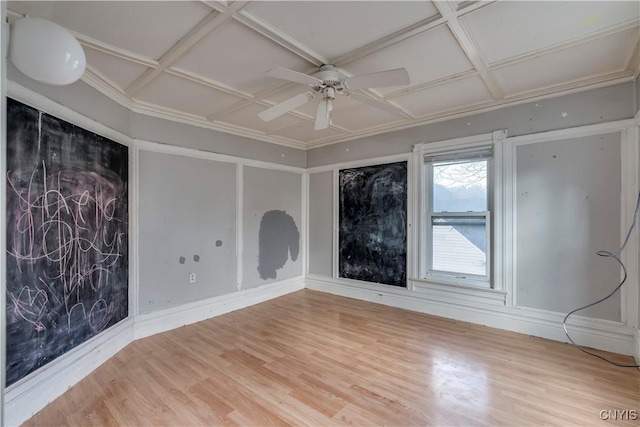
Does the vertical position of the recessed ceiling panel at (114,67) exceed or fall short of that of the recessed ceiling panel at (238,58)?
it falls short

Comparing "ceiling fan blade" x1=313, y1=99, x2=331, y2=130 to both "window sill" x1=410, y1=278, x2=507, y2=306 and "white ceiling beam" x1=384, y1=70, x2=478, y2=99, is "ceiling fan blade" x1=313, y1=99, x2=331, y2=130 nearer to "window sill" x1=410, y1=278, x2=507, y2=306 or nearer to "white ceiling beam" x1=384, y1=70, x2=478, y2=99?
"white ceiling beam" x1=384, y1=70, x2=478, y2=99

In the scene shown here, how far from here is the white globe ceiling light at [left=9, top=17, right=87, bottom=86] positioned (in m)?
1.38

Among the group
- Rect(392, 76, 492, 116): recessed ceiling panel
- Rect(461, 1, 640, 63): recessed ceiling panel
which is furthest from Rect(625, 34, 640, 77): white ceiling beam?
Rect(392, 76, 492, 116): recessed ceiling panel

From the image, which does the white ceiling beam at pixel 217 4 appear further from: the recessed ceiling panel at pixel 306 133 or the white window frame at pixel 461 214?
the white window frame at pixel 461 214

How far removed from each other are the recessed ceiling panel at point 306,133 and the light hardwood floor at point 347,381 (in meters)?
2.66

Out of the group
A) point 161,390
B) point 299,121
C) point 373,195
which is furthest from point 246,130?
point 161,390

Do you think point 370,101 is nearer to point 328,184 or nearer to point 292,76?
point 292,76

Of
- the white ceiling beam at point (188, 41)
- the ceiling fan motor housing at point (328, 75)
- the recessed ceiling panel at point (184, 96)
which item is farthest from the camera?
the recessed ceiling panel at point (184, 96)

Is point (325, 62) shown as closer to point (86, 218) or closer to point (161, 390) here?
point (86, 218)

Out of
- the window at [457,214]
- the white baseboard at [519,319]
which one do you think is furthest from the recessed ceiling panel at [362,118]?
the white baseboard at [519,319]

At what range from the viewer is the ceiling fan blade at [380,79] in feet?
6.58

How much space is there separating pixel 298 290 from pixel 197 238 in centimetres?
205

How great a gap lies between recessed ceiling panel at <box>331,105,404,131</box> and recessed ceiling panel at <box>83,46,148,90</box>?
2.05 m

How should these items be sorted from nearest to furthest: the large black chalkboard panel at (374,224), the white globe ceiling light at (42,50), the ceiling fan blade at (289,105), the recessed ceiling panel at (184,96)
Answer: the white globe ceiling light at (42,50)
the ceiling fan blade at (289,105)
the recessed ceiling panel at (184,96)
the large black chalkboard panel at (374,224)
